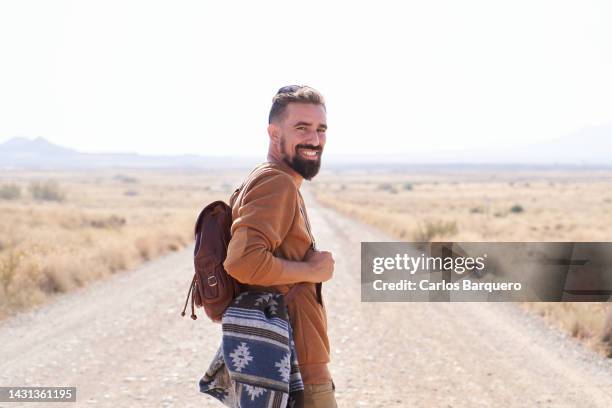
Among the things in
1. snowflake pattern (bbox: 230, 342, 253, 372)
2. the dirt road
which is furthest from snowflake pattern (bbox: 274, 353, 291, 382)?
the dirt road

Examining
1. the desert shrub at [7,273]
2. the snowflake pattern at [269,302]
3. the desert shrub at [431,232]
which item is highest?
the snowflake pattern at [269,302]

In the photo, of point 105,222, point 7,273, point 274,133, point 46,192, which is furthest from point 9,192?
point 274,133

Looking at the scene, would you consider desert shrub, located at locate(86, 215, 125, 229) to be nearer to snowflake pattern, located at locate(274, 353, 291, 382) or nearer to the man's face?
the man's face

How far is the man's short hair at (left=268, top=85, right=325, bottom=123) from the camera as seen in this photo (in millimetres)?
2619

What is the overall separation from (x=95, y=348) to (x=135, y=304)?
2.86 meters

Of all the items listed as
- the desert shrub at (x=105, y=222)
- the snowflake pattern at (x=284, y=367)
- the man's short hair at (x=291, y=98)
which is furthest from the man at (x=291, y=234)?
the desert shrub at (x=105, y=222)

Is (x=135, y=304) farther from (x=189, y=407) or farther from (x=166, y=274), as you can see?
(x=189, y=407)

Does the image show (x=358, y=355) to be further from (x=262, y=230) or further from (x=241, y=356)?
(x=262, y=230)

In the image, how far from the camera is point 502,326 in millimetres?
9312

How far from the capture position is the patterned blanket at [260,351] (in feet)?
7.96

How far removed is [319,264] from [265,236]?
0.27m

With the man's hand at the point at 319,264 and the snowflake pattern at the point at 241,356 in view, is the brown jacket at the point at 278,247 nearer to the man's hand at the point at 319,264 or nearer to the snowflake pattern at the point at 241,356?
the man's hand at the point at 319,264

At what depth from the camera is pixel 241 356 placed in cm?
246

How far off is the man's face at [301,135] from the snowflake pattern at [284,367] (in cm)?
74
